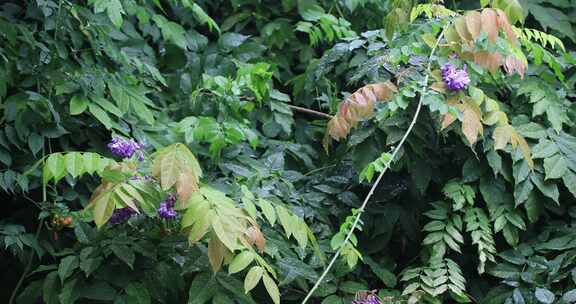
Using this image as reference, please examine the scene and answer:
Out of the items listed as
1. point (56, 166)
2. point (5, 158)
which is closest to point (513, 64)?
point (56, 166)

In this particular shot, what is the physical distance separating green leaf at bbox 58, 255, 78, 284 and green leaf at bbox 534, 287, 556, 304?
152cm

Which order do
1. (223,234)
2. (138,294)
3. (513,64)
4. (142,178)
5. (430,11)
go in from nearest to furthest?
1. (223,234)
2. (142,178)
3. (138,294)
4. (513,64)
5. (430,11)

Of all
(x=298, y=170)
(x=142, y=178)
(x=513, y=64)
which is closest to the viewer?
(x=142, y=178)

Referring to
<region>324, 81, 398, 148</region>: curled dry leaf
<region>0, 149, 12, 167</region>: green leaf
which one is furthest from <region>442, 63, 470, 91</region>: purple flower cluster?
<region>0, 149, 12, 167</region>: green leaf

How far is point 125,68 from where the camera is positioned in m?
3.57

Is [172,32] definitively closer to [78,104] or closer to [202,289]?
[78,104]

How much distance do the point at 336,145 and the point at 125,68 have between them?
3.20 feet

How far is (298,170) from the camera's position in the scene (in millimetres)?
3631

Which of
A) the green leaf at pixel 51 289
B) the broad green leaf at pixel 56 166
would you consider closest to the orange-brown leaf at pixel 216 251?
the broad green leaf at pixel 56 166

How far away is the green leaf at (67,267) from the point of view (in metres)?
2.65

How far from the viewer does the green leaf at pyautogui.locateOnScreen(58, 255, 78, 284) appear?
8.69 ft

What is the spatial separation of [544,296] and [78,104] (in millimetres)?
1865

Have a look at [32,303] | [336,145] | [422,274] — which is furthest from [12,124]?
[422,274]

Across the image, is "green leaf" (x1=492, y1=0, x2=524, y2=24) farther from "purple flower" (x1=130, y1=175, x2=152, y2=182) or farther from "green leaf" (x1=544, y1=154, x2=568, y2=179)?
"purple flower" (x1=130, y1=175, x2=152, y2=182)
